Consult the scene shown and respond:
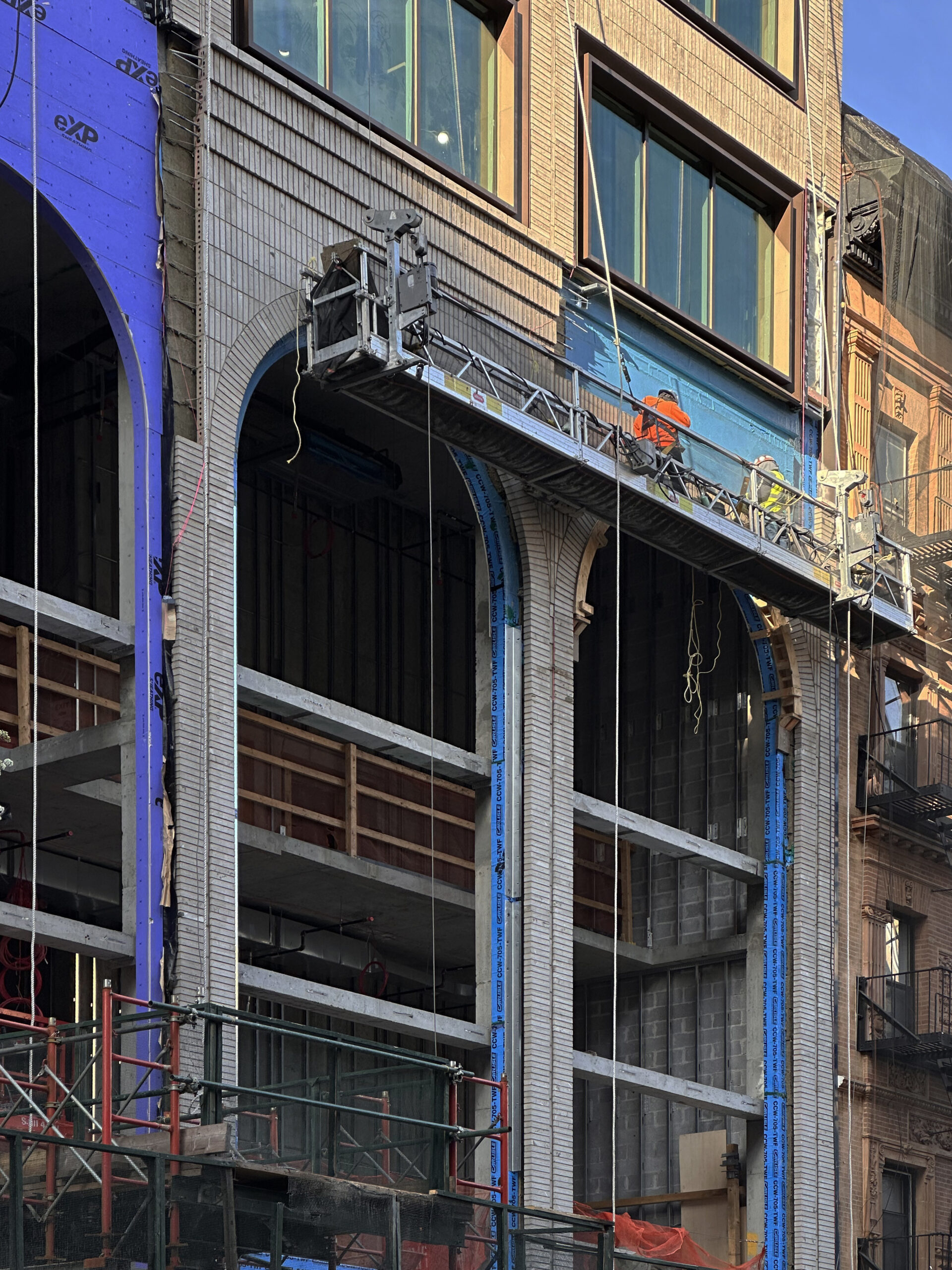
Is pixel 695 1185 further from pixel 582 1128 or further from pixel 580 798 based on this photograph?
pixel 580 798

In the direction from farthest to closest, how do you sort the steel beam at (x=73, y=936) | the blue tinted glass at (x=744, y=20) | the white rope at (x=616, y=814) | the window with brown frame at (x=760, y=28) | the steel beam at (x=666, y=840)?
the blue tinted glass at (x=744, y=20) → the window with brown frame at (x=760, y=28) → the steel beam at (x=666, y=840) → the white rope at (x=616, y=814) → the steel beam at (x=73, y=936)

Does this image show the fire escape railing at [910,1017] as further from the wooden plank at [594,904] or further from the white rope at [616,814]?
the wooden plank at [594,904]

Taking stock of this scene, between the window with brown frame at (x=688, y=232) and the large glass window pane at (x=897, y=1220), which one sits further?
the large glass window pane at (x=897, y=1220)

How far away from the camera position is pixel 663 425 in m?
30.4

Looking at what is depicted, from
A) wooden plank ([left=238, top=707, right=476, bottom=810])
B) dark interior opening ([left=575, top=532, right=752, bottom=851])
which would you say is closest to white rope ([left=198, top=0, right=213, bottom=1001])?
wooden plank ([left=238, top=707, right=476, bottom=810])

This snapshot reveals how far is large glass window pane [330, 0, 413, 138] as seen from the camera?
2886 centimetres

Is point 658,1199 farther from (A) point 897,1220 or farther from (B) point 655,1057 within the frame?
(A) point 897,1220

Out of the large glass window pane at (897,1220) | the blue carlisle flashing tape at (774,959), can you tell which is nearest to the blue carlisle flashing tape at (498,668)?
the blue carlisle flashing tape at (774,959)

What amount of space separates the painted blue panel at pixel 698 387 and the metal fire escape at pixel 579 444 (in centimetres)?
39

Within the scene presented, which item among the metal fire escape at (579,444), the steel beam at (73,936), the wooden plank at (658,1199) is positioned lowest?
the wooden plank at (658,1199)

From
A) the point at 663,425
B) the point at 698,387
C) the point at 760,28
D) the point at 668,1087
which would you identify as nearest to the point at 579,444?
the point at 663,425

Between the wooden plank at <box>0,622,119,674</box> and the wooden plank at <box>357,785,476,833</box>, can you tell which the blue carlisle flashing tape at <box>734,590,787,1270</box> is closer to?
the wooden plank at <box>357,785,476,833</box>

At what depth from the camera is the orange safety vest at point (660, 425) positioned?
3044cm

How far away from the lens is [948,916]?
37438mm
